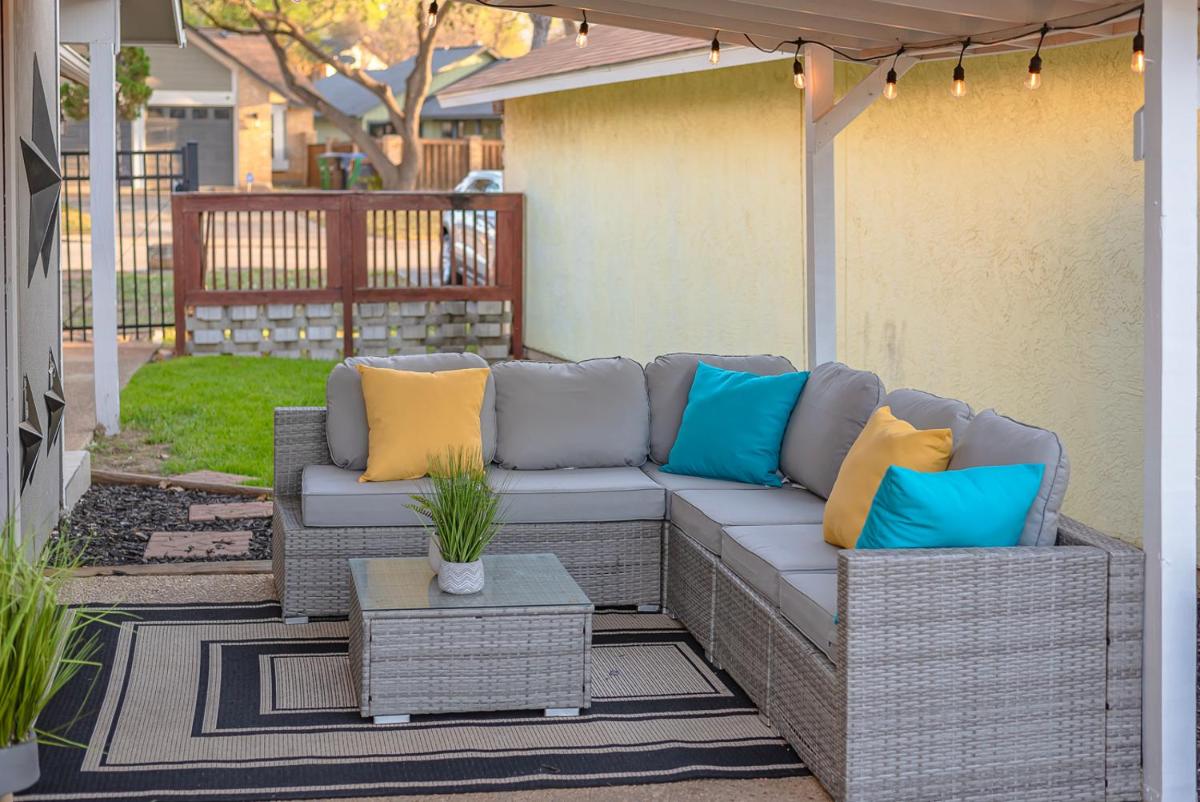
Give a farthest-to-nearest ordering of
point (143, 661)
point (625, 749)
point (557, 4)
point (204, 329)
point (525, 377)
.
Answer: point (204, 329)
point (525, 377)
point (557, 4)
point (143, 661)
point (625, 749)

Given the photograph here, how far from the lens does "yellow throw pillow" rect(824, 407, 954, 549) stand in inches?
176

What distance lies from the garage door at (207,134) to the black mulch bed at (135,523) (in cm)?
2612

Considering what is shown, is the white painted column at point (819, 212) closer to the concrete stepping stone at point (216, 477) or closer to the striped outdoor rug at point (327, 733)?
the striped outdoor rug at point (327, 733)

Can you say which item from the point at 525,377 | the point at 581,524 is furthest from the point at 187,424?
the point at 581,524

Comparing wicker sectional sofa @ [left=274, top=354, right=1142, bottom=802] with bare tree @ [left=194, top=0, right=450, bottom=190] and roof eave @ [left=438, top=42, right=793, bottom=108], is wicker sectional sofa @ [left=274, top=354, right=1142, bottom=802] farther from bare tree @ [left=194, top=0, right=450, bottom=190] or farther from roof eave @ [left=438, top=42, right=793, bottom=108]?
bare tree @ [left=194, top=0, right=450, bottom=190]

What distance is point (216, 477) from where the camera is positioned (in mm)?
8164

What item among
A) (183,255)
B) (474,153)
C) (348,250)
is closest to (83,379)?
(183,255)

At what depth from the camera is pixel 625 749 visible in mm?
4297

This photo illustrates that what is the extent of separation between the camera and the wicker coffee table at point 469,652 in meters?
4.43

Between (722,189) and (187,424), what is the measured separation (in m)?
3.92

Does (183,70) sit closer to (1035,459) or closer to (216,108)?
(216,108)

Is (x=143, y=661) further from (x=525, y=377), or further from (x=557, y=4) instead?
(x=557, y=4)

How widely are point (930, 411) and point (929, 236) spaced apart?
3.10m

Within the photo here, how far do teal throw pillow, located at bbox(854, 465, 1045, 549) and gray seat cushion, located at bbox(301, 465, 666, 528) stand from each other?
167cm
